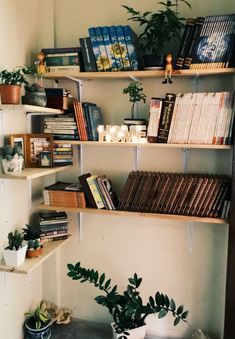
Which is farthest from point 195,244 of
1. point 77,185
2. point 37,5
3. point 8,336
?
point 37,5

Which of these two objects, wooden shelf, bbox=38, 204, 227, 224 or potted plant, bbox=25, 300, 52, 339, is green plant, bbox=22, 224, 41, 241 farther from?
potted plant, bbox=25, 300, 52, 339

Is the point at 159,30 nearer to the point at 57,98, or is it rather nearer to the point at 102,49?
the point at 102,49

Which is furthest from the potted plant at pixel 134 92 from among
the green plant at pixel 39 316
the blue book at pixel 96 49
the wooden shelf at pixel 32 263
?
the green plant at pixel 39 316

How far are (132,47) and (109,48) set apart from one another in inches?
5.7

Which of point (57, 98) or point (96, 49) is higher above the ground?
point (96, 49)

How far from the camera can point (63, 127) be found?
6.92 ft

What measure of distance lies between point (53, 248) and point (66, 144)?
0.69m

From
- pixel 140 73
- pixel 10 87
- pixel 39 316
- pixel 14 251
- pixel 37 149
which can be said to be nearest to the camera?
pixel 10 87

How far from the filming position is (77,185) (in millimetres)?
2191

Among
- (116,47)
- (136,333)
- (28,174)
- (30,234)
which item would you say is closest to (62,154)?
(28,174)

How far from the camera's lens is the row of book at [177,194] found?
1881mm

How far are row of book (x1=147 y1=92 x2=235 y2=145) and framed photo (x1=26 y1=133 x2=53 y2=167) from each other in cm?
65

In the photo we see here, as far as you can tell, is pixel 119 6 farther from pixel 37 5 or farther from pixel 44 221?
pixel 44 221

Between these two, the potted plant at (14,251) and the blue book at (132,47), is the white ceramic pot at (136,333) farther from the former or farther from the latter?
the blue book at (132,47)
